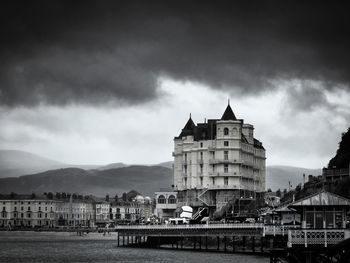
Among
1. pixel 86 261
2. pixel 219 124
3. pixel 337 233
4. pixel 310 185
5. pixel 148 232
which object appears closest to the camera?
pixel 337 233

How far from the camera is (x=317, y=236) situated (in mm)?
58281

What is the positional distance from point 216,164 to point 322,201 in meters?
104

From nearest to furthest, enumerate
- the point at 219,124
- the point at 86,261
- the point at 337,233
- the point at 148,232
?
the point at 337,233
the point at 86,261
the point at 148,232
the point at 219,124

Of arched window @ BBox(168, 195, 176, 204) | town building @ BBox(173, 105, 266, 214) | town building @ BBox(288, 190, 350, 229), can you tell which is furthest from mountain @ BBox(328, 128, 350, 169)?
town building @ BBox(288, 190, 350, 229)

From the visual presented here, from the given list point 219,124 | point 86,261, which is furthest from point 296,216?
point 219,124

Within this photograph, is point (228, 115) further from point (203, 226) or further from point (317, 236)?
point (317, 236)

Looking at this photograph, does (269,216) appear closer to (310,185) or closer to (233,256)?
(233,256)

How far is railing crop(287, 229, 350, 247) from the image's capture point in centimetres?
5784

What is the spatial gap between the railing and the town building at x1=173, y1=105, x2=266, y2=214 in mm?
106321

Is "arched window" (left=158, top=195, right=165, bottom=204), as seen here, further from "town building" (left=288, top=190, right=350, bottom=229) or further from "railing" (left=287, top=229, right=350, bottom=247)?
"railing" (left=287, top=229, right=350, bottom=247)

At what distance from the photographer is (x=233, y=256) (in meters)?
99.4

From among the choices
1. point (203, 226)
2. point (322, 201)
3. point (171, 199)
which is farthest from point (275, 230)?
point (171, 199)

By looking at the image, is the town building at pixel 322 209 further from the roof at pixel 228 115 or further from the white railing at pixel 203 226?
the roof at pixel 228 115

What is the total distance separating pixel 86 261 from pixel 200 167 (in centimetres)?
7599
